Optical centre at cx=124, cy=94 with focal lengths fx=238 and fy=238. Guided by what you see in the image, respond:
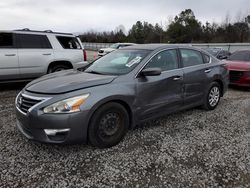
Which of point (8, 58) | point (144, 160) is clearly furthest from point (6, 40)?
point (144, 160)

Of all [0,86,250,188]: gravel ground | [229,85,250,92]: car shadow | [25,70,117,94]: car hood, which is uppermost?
[25,70,117,94]: car hood

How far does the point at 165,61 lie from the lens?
4.36 m

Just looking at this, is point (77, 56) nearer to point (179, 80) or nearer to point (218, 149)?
Result: point (179, 80)

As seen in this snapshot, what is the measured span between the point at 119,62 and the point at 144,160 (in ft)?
5.98

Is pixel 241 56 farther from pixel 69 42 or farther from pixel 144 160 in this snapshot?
pixel 144 160

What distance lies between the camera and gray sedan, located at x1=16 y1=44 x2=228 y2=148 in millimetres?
3092

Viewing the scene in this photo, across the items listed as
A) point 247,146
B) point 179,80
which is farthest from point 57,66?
point 247,146

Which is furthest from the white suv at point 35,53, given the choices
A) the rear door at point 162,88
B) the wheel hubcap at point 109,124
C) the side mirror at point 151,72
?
the wheel hubcap at point 109,124

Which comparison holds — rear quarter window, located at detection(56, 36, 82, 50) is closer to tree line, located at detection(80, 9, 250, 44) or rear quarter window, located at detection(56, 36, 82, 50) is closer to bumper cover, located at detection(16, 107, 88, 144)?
bumper cover, located at detection(16, 107, 88, 144)

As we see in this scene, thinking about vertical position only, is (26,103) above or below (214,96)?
above

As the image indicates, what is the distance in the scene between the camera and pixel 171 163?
3.18m

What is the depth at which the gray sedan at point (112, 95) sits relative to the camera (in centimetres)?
309

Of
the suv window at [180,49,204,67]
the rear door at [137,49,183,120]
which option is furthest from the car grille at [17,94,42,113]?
the suv window at [180,49,204,67]

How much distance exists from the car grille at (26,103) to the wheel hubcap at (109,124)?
92 centimetres
